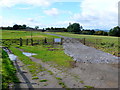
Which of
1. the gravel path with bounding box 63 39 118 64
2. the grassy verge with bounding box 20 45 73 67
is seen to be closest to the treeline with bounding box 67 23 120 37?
the gravel path with bounding box 63 39 118 64

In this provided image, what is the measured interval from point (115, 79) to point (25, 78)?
14.8ft

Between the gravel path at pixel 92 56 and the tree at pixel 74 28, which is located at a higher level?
the tree at pixel 74 28

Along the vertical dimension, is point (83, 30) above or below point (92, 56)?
above

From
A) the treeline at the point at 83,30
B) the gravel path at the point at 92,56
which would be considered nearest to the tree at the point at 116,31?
the treeline at the point at 83,30

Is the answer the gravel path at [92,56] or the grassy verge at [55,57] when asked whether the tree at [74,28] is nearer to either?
the gravel path at [92,56]

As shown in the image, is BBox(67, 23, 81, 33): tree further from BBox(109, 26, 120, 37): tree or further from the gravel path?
the gravel path

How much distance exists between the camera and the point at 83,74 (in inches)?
314

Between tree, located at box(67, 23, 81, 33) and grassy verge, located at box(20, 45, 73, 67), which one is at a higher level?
tree, located at box(67, 23, 81, 33)

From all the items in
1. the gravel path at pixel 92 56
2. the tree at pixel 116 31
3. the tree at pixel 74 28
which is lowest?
the gravel path at pixel 92 56

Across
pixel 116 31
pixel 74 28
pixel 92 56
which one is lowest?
pixel 92 56

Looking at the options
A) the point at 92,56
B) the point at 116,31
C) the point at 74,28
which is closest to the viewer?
the point at 92,56

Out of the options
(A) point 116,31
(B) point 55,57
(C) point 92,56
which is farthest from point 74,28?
(B) point 55,57

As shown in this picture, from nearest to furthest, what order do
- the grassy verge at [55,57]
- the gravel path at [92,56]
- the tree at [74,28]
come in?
the grassy verge at [55,57] < the gravel path at [92,56] < the tree at [74,28]

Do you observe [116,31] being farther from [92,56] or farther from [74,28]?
[92,56]
